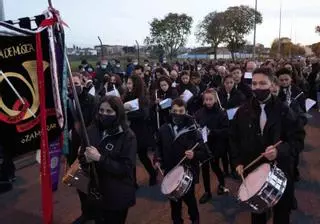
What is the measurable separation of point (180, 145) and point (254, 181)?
3.86 ft

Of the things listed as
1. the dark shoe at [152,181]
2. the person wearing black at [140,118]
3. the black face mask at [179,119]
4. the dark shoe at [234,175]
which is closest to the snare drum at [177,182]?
the black face mask at [179,119]

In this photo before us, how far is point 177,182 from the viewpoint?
4484 millimetres

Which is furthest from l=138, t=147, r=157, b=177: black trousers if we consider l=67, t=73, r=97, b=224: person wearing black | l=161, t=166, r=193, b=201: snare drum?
l=161, t=166, r=193, b=201: snare drum

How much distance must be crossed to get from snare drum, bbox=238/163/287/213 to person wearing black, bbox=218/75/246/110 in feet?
10.7

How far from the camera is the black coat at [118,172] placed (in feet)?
12.1

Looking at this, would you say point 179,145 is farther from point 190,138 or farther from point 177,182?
point 177,182

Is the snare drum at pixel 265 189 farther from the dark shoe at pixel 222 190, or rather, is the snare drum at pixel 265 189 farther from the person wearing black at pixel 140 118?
the person wearing black at pixel 140 118

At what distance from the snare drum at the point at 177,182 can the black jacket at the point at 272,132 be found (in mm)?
705

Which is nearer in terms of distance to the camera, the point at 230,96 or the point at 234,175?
the point at 234,175

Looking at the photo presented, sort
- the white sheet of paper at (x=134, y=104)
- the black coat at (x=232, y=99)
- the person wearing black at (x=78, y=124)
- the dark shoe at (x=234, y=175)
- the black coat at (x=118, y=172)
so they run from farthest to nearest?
the black coat at (x=232, y=99)
the dark shoe at (x=234, y=175)
the white sheet of paper at (x=134, y=104)
the person wearing black at (x=78, y=124)
the black coat at (x=118, y=172)

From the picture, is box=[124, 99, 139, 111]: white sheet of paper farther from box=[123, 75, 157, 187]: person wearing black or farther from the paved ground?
the paved ground

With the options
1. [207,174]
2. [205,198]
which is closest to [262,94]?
[207,174]

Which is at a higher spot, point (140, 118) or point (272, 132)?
point (272, 132)

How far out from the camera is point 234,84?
293 inches
